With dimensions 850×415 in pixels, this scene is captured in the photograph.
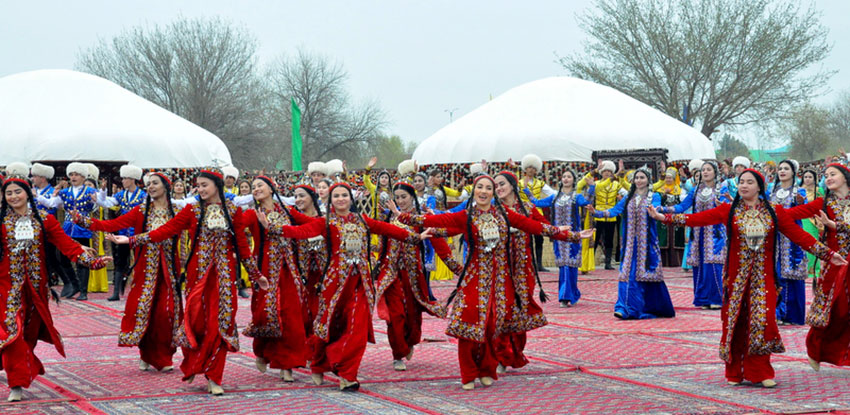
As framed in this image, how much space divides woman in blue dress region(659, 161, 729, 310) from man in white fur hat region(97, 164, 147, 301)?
20.3ft

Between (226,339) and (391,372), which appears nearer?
(226,339)

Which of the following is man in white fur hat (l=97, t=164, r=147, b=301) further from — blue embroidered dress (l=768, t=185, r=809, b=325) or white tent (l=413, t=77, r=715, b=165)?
white tent (l=413, t=77, r=715, b=165)

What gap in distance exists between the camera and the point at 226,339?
6250 millimetres

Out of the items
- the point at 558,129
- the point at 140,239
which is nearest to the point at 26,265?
the point at 140,239

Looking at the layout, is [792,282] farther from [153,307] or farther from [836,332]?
[153,307]

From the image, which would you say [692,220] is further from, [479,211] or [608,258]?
[608,258]

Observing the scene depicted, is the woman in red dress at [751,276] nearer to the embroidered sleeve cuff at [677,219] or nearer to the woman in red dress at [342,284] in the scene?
the embroidered sleeve cuff at [677,219]

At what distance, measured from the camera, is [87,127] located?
22.9m

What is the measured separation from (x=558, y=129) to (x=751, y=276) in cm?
1794

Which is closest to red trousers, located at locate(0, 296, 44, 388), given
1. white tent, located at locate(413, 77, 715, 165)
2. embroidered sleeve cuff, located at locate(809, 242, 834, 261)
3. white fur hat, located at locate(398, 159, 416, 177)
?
embroidered sleeve cuff, located at locate(809, 242, 834, 261)

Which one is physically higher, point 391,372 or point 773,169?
point 773,169

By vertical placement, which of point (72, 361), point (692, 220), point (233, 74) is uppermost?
point (233, 74)

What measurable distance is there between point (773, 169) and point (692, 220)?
11203 mm


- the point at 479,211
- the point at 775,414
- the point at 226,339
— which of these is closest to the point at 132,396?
the point at 226,339
